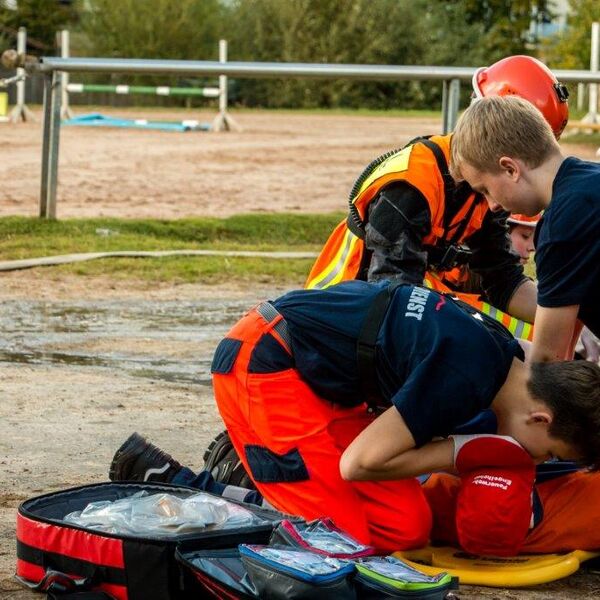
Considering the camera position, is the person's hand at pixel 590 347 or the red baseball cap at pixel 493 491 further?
the person's hand at pixel 590 347

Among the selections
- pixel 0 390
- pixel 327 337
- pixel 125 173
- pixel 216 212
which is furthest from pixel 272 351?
pixel 125 173

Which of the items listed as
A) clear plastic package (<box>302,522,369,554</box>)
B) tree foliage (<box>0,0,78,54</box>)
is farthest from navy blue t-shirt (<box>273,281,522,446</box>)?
tree foliage (<box>0,0,78,54</box>)

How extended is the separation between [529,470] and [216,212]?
11384 millimetres

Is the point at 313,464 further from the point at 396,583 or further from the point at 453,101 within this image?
the point at 453,101

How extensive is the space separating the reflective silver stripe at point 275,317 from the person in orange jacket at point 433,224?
0.77 metres

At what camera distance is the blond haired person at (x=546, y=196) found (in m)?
4.47

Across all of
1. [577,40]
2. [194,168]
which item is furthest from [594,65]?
[577,40]

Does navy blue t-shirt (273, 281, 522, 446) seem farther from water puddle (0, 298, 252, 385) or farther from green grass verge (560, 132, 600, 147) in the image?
green grass verge (560, 132, 600, 147)

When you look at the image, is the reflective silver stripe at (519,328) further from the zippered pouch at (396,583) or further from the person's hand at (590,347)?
the zippered pouch at (396,583)

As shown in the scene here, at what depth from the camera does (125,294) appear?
32.5ft

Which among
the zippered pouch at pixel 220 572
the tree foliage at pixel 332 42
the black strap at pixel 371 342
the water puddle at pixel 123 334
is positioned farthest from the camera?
Answer: the tree foliage at pixel 332 42

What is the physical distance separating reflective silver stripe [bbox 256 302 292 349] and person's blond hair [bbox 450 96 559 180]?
0.74 meters

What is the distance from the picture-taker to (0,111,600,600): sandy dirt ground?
5.57 meters

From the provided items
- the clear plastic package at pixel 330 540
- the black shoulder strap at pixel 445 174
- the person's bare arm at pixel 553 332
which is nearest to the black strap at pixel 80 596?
the clear plastic package at pixel 330 540
